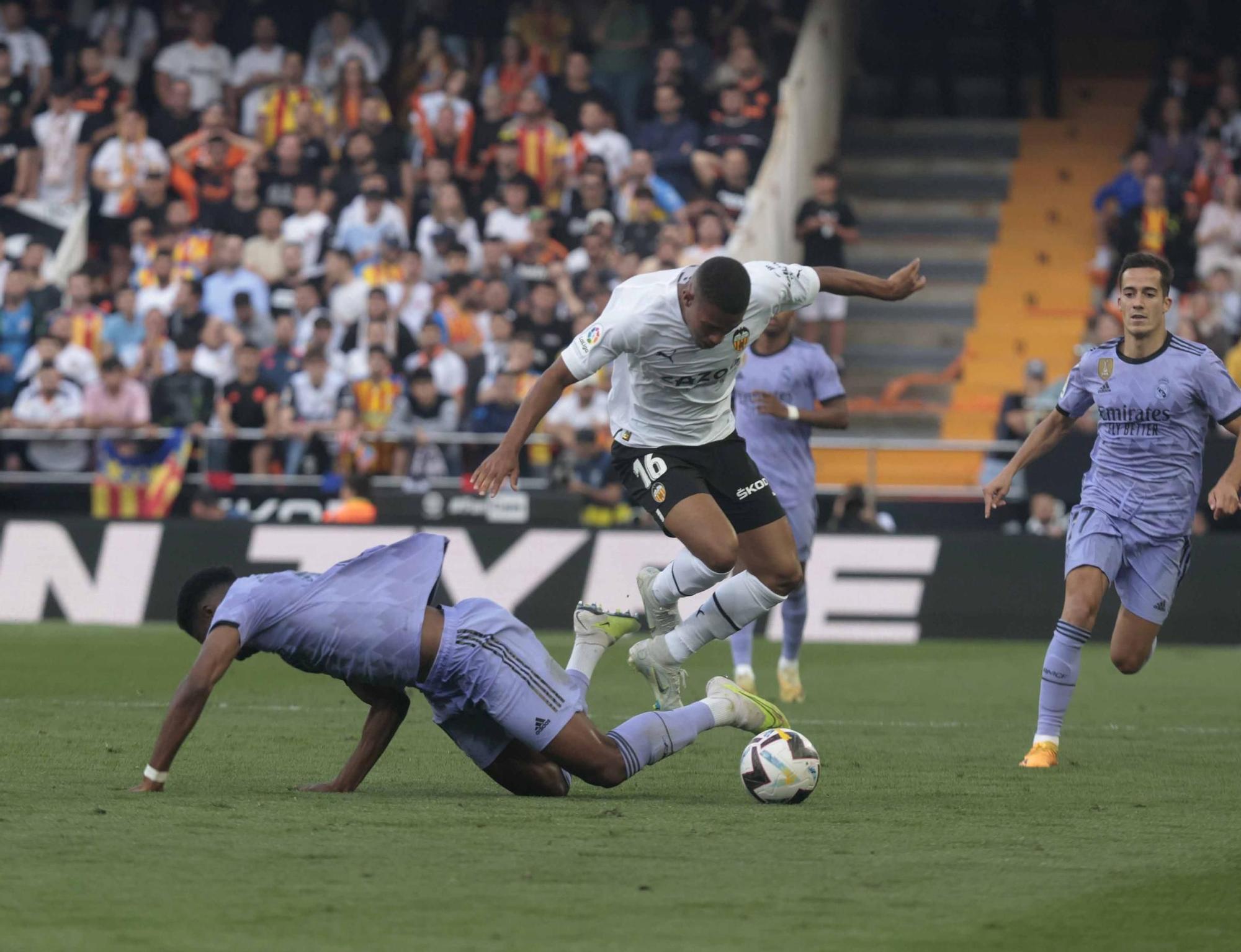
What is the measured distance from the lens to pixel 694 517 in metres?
8.73

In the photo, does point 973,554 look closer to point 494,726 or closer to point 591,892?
point 494,726

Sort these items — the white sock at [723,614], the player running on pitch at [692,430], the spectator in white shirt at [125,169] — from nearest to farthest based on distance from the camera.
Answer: the player running on pitch at [692,430], the white sock at [723,614], the spectator in white shirt at [125,169]

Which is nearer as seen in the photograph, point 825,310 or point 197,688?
point 197,688

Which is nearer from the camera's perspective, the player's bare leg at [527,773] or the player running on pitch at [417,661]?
the player running on pitch at [417,661]

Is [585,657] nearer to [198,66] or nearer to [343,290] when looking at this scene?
[343,290]

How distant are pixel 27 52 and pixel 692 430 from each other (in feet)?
56.9

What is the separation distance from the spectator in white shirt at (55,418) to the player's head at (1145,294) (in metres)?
13.1

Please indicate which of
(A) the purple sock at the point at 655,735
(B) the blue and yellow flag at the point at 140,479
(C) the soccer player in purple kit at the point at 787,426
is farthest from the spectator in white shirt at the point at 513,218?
(A) the purple sock at the point at 655,735

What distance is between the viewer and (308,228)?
2177 cm

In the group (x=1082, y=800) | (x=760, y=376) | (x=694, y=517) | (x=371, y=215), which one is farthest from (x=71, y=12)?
(x=1082, y=800)

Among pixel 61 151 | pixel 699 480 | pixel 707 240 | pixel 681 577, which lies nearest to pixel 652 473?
pixel 699 480

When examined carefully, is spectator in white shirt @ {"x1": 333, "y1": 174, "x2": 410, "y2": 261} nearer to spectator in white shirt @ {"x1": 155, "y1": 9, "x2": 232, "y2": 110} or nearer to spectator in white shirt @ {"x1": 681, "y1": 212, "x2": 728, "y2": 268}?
spectator in white shirt @ {"x1": 155, "y1": 9, "x2": 232, "y2": 110}

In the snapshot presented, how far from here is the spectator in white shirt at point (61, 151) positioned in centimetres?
2297

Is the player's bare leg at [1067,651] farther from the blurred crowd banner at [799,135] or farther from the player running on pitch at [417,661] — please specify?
the blurred crowd banner at [799,135]
